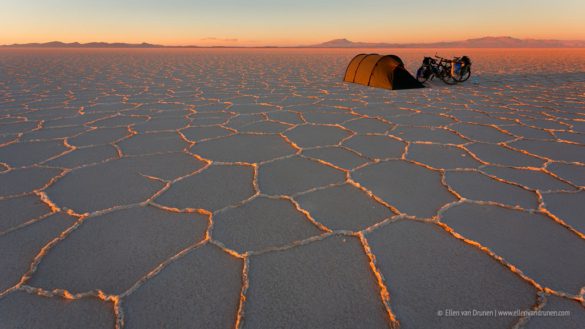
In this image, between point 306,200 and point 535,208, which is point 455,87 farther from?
point 306,200

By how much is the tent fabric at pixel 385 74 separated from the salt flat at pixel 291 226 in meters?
3.10

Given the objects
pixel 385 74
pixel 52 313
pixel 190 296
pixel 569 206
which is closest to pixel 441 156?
pixel 569 206

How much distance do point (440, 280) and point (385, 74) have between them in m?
5.78

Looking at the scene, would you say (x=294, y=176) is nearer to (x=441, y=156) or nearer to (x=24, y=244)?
(x=441, y=156)

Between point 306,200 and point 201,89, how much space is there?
542cm

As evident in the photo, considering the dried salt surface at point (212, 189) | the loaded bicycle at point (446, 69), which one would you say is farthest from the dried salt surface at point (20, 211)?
the loaded bicycle at point (446, 69)

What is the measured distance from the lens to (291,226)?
161 cm

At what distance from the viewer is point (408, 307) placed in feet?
3.71

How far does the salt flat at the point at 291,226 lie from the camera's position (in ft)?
3.72

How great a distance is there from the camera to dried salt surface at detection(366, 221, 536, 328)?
1098 mm

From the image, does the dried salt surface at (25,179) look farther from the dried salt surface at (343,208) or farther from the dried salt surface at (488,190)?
the dried salt surface at (488,190)

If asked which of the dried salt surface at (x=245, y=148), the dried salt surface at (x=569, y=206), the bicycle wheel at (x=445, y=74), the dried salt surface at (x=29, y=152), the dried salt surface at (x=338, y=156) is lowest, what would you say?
the dried salt surface at (x=569, y=206)

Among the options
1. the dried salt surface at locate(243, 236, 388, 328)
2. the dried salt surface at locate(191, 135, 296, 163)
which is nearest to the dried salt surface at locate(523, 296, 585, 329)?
the dried salt surface at locate(243, 236, 388, 328)

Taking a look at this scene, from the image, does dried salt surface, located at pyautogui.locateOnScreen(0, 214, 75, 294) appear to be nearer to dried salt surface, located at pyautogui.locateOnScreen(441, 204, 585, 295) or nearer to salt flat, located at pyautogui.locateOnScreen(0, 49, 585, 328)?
salt flat, located at pyautogui.locateOnScreen(0, 49, 585, 328)
